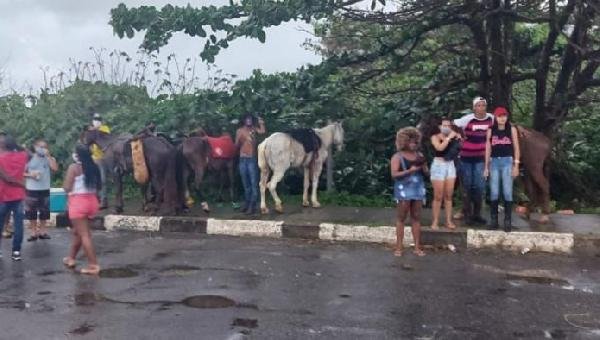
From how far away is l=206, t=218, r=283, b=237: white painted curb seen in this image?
1079cm

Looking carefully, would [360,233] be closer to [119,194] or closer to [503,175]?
[503,175]

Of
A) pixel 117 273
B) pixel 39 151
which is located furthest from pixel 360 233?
pixel 39 151

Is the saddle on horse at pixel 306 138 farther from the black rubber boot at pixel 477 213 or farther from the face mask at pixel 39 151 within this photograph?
the face mask at pixel 39 151

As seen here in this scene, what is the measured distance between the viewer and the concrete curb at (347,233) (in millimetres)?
9469

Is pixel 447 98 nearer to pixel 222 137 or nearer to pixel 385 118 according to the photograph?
pixel 385 118

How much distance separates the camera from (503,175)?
9695 millimetres

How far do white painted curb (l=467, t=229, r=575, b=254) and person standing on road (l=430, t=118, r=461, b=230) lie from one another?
0.45 m

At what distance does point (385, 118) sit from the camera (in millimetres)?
13281

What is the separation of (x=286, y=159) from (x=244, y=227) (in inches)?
53.8

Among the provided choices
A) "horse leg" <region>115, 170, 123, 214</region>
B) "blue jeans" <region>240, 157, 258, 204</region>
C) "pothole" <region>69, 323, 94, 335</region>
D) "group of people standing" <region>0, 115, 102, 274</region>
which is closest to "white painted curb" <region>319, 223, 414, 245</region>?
"blue jeans" <region>240, 157, 258, 204</region>

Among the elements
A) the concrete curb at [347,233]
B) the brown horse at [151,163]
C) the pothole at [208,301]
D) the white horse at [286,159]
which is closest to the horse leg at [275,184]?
the white horse at [286,159]

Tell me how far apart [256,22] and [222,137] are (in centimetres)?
198

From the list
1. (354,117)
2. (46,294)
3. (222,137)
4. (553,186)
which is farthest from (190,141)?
(553,186)

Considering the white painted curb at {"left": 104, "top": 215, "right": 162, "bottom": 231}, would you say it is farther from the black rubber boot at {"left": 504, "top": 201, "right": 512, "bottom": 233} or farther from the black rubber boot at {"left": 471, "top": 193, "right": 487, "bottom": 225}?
the black rubber boot at {"left": 504, "top": 201, "right": 512, "bottom": 233}
